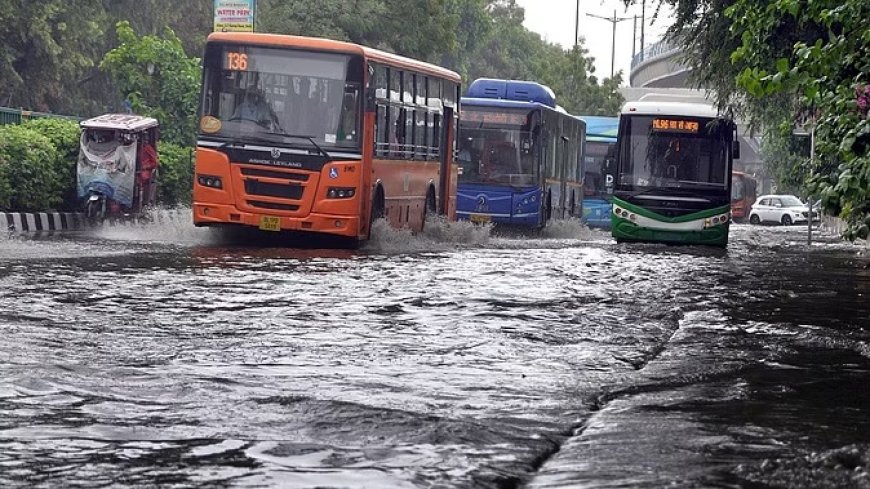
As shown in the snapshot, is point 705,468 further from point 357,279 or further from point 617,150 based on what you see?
point 617,150

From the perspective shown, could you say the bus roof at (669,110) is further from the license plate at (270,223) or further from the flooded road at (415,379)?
the flooded road at (415,379)

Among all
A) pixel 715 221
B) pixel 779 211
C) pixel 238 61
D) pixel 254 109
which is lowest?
pixel 779 211

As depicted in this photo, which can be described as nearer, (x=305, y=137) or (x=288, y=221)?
(x=305, y=137)

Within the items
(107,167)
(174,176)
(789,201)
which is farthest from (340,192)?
(789,201)

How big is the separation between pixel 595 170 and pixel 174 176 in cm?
1762

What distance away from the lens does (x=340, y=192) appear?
23281 mm

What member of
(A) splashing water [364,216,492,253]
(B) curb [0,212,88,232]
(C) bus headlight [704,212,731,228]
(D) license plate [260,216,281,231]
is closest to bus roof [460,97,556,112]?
(A) splashing water [364,216,492,253]

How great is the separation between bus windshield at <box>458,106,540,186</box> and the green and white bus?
12.4 feet

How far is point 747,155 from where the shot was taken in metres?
130

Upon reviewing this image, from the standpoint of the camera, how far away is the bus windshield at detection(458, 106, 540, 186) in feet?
115

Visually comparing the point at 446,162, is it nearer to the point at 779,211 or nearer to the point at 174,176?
the point at 174,176

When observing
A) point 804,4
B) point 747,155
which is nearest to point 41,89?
point 804,4

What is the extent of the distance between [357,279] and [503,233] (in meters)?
19.6

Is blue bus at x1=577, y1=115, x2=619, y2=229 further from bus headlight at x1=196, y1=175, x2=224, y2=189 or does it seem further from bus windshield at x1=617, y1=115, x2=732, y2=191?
bus headlight at x1=196, y1=175, x2=224, y2=189
